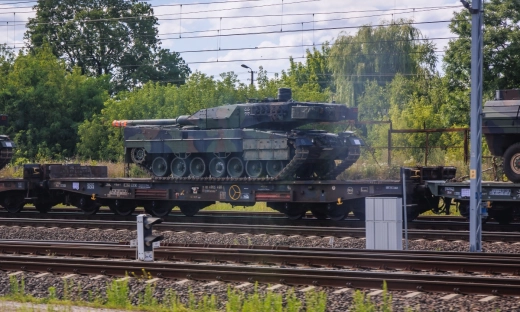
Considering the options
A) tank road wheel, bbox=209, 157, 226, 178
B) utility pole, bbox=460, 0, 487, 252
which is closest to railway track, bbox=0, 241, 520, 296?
utility pole, bbox=460, 0, 487, 252

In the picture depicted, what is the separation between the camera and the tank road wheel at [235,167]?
74.7 ft

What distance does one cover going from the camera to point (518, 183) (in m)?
18.9

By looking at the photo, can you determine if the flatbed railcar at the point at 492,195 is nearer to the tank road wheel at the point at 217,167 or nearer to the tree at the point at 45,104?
the tank road wheel at the point at 217,167

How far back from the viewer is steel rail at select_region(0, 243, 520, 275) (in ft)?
41.2

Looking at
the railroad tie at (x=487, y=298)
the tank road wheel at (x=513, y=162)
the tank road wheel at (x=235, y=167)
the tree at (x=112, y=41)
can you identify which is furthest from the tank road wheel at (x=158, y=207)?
the tree at (x=112, y=41)

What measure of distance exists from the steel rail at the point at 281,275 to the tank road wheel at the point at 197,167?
33.6 ft

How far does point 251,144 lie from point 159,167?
12.4 feet

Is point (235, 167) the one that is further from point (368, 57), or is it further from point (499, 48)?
point (368, 57)

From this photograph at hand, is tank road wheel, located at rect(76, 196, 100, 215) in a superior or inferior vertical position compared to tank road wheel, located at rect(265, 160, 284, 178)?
inferior

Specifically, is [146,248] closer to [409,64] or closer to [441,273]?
[441,273]

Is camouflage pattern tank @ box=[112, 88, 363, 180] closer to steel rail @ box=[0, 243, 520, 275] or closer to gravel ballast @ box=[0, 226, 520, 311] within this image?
gravel ballast @ box=[0, 226, 520, 311]

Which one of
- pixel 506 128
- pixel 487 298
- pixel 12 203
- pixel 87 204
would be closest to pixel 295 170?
pixel 506 128

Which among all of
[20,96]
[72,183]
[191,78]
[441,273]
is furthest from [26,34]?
[441,273]

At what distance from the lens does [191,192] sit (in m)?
23.2
